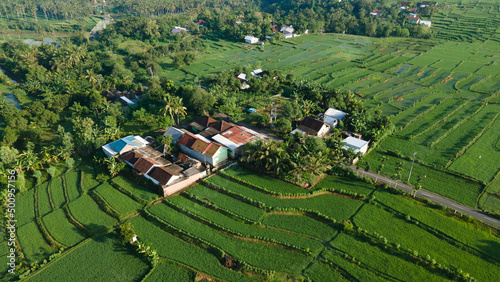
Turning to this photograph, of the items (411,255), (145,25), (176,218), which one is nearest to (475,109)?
(411,255)

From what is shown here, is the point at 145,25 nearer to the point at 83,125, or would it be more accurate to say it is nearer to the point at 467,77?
the point at 83,125

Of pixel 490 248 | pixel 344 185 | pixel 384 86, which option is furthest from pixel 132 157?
pixel 384 86

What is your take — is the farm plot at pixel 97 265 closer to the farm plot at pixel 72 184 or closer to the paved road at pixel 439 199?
the farm plot at pixel 72 184

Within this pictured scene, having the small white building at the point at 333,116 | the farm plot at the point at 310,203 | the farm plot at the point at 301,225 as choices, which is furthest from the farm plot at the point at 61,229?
the small white building at the point at 333,116

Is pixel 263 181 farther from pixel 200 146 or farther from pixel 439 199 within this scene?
pixel 439 199

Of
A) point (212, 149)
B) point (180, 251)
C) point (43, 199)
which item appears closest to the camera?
point (180, 251)

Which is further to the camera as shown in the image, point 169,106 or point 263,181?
point 169,106
